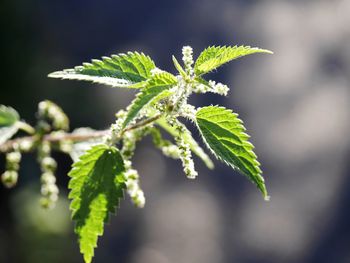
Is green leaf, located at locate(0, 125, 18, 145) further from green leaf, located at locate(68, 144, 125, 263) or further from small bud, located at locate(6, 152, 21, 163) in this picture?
green leaf, located at locate(68, 144, 125, 263)

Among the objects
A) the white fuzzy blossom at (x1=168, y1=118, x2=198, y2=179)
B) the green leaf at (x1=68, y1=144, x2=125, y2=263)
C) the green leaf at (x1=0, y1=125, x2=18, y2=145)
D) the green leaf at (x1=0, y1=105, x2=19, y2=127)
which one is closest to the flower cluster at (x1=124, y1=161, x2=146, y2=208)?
the green leaf at (x1=68, y1=144, x2=125, y2=263)

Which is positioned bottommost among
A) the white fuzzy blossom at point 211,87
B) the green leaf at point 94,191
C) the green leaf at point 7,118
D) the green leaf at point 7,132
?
the green leaf at point 94,191

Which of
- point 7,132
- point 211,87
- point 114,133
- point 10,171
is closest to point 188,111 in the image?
point 211,87

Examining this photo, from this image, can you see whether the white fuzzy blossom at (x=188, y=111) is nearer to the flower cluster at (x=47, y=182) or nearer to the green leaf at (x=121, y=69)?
the green leaf at (x=121, y=69)

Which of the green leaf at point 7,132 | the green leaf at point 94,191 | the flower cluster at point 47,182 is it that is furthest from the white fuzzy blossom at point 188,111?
the green leaf at point 7,132

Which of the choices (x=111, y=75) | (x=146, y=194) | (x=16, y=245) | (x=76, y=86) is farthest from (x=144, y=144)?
(x=111, y=75)

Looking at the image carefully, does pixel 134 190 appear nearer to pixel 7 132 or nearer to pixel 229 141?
pixel 229 141
